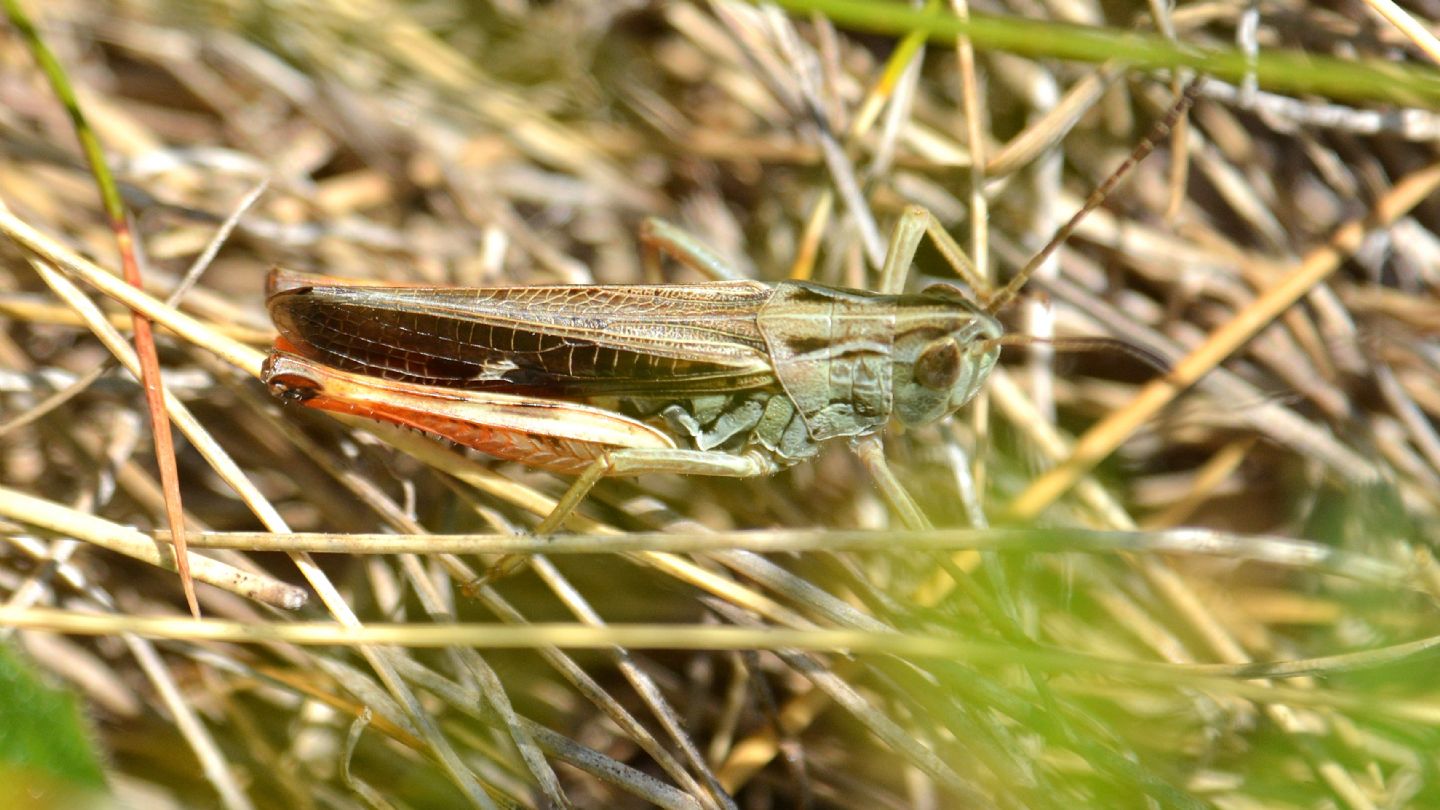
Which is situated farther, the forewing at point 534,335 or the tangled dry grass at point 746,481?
the forewing at point 534,335

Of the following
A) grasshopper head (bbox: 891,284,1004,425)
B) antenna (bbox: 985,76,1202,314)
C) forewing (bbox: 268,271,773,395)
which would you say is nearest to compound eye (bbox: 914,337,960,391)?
grasshopper head (bbox: 891,284,1004,425)

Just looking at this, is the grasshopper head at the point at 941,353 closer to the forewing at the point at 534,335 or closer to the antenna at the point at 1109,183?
the antenna at the point at 1109,183

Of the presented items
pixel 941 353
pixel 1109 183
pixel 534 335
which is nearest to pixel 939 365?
pixel 941 353

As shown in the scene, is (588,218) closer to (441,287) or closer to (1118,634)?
(441,287)

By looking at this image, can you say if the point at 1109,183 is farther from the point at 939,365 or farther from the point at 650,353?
the point at 650,353

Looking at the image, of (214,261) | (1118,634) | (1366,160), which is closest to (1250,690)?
(1118,634)

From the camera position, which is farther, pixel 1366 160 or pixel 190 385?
pixel 1366 160

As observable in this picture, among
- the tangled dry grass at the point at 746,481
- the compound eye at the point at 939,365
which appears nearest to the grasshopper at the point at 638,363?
the compound eye at the point at 939,365

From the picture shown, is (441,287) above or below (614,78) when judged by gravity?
below
